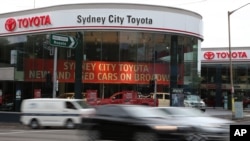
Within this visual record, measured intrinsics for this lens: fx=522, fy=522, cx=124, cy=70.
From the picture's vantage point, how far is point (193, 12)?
44.2m

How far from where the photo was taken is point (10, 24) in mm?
44781

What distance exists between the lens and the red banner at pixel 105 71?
4262 centimetres

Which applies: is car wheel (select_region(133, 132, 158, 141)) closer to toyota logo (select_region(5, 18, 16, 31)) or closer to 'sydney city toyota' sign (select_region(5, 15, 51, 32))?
'sydney city toyota' sign (select_region(5, 15, 51, 32))

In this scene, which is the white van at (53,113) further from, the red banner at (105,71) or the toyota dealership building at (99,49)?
the red banner at (105,71)

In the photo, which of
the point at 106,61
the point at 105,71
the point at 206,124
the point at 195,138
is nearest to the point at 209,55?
the point at 106,61

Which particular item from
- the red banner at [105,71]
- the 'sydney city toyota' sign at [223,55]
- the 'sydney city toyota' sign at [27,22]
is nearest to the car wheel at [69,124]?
the red banner at [105,71]

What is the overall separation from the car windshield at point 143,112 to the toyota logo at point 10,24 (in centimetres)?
2934

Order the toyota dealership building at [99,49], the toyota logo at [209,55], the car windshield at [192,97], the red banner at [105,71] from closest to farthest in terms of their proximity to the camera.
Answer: the toyota dealership building at [99,49], the red banner at [105,71], the car windshield at [192,97], the toyota logo at [209,55]

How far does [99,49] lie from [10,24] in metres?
8.33

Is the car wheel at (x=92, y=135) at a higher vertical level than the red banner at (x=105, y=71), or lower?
lower

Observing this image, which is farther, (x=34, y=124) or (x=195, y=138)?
(x=34, y=124)

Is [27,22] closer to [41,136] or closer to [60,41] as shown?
[60,41]

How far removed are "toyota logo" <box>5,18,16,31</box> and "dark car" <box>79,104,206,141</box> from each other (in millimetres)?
27307

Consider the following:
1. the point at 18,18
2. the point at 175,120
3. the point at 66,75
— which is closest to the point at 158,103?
the point at 66,75
